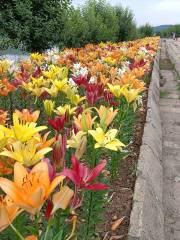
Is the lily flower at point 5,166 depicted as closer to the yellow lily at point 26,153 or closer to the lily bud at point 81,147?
the yellow lily at point 26,153

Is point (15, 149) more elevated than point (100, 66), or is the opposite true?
point (15, 149)

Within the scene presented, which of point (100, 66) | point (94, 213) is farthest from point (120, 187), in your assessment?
point (100, 66)

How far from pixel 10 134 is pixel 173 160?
388 centimetres

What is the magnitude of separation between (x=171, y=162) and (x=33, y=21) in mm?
6954

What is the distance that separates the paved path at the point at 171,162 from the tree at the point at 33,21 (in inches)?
135

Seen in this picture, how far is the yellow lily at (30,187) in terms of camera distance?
1.40 m

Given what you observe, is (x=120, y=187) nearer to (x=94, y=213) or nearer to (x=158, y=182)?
(x=158, y=182)

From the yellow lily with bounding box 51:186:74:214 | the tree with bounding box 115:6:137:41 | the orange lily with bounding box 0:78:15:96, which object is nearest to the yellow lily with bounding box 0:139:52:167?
the yellow lily with bounding box 51:186:74:214

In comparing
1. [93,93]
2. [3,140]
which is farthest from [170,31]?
[3,140]

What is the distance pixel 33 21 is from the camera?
11477mm

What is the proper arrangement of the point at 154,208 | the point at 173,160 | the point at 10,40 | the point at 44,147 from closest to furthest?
the point at 44,147
the point at 154,208
the point at 173,160
the point at 10,40

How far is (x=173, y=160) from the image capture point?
5.64 meters

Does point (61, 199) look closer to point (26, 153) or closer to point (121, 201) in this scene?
point (26, 153)

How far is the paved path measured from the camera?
3977 millimetres
